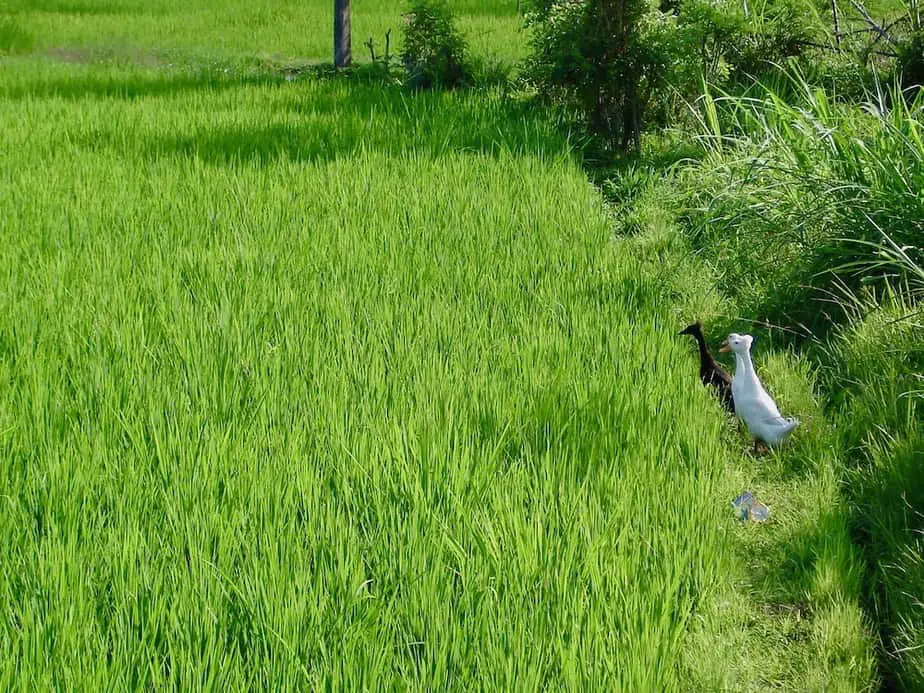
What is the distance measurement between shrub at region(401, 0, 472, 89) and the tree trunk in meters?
1.27

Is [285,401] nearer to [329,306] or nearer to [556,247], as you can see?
[329,306]

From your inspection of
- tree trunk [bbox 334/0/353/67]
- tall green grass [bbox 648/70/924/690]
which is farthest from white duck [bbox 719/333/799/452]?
tree trunk [bbox 334/0/353/67]

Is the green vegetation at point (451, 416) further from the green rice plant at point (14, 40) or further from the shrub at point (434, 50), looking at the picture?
the green rice plant at point (14, 40)

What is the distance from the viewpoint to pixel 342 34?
901 centimetres

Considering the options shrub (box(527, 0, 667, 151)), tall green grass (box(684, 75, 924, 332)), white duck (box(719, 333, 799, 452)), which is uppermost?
shrub (box(527, 0, 667, 151))

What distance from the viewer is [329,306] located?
114 inches

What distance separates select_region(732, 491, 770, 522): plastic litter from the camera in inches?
90.5

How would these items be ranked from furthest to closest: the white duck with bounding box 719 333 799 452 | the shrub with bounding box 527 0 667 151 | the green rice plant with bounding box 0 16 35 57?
the green rice plant with bounding box 0 16 35 57, the shrub with bounding box 527 0 667 151, the white duck with bounding box 719 333 799 452

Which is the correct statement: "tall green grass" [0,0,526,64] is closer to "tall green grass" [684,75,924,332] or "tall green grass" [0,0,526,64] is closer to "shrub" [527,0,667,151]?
"shrub" [527,0,667,151]

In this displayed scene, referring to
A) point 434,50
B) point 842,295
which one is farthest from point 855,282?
point 434,50

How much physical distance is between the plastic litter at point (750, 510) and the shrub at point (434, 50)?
18.7 feet

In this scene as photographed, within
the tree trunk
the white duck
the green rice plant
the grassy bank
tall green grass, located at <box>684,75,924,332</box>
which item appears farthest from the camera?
the green rice plant

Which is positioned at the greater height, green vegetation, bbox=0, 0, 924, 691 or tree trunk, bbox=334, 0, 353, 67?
tree trunk, bbox=334, 0, 353, 67

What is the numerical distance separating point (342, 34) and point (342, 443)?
7.67 m
